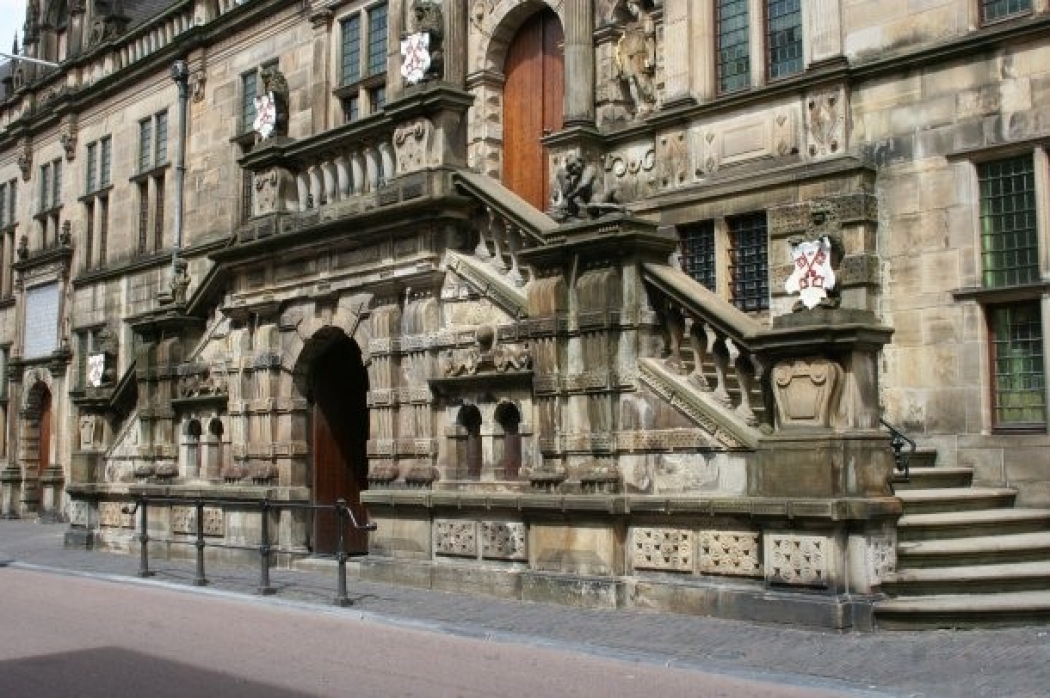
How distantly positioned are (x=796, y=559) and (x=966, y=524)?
1973mm

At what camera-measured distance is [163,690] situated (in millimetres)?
8734

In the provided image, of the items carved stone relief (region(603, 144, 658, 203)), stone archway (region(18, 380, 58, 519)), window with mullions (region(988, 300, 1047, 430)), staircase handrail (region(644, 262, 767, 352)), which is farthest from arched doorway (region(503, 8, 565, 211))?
stone archway (region(18, 380, 58, 519))

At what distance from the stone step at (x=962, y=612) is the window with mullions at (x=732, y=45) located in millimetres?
7693

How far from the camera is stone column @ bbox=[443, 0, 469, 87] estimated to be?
19.6 meters

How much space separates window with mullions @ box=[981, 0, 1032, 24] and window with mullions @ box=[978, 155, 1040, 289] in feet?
5.11

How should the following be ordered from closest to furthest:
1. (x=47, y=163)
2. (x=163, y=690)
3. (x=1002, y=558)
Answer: (x=163, y=690) < (x=1002, y=558) < (x=47, y=163)

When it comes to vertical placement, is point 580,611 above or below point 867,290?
below

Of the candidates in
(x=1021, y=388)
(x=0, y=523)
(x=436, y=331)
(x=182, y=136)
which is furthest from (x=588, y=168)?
(x=0, y=523)

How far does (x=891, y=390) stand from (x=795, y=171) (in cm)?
282

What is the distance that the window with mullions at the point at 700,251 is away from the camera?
15.7 meters

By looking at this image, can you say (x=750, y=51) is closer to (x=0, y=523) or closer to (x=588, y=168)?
(x=588, y=168)

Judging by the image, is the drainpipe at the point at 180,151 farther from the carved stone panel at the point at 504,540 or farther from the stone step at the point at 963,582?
the stone step at the point at 963,582

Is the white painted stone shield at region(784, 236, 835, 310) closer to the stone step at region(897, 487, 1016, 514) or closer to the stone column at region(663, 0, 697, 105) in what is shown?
the stone step at region(897, 487, 1016, 514)

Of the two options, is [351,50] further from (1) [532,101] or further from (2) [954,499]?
(2) [954,499]
